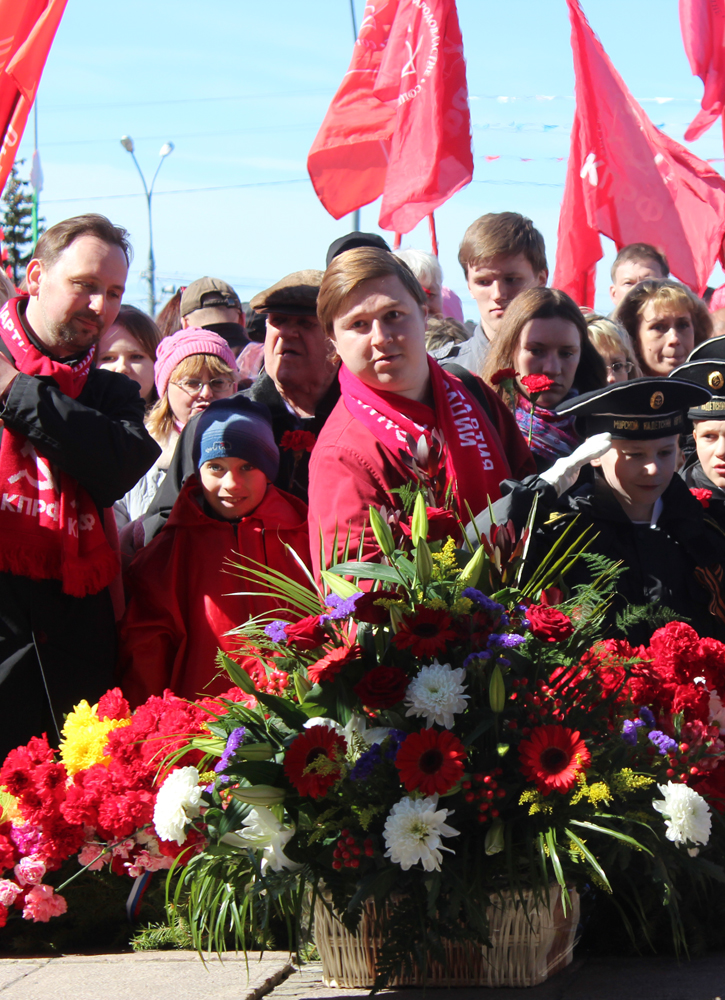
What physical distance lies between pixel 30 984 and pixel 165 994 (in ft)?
1.23

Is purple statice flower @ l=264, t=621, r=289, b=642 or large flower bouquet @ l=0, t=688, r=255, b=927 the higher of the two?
purple statice flower @ l=264, t=621, r=289, b=642

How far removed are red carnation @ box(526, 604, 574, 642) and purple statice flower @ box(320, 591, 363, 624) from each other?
38 cm

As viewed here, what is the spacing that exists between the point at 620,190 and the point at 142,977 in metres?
6.11

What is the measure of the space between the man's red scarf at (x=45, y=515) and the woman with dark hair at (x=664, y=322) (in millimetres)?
3090

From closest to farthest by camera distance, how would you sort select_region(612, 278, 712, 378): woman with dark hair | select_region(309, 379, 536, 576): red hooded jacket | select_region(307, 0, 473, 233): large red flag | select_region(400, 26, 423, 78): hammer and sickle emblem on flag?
select_region(309, 379, 536, 576): red hooded jacket → select_region(612, 278, 712, 378): woman with dark hair → select_region(307, 0, 473, 233): large red flag → select_region(400, 26, 423, 78): hammer and sickle emblem on flag

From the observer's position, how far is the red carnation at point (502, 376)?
12.6 feet

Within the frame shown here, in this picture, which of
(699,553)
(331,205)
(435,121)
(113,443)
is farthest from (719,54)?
(113,443)

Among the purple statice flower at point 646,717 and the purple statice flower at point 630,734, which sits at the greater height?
the purple statice flower at point 646,717

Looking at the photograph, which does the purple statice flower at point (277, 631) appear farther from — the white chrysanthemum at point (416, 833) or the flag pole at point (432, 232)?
the flag pole at point (432, 232)

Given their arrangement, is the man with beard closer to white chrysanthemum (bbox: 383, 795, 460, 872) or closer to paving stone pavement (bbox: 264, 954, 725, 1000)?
paving stone pavement (bbox: 264, 954, 725, 1000)

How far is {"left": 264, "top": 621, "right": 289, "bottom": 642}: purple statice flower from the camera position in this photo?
8.13 feet

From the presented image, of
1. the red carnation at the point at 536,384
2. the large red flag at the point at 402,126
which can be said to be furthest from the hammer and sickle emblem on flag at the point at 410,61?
the red carnation at the point at 536,384

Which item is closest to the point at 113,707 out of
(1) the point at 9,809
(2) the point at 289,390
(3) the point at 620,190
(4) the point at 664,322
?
(1) the point at 9,809

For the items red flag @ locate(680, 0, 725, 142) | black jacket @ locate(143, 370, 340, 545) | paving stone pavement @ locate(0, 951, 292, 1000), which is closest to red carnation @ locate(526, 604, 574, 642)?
paving stone pavement @ locate(0, 951, 292, 1000)
